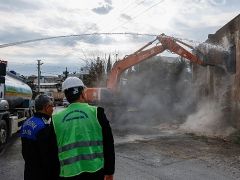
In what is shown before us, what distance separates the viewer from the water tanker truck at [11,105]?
1348 centimetres

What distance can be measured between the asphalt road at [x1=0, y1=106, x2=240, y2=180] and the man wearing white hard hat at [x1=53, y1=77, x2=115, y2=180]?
495cm

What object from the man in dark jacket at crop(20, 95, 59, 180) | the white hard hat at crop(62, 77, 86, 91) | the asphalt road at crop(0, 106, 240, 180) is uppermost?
the white hard hat at crop(62, 77, 86, 91)

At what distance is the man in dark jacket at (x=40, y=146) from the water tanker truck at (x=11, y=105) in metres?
7.92

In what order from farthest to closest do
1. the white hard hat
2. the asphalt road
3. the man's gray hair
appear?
the asphalt road, the man's gray hair, the white hard hat

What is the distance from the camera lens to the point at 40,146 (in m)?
4.62

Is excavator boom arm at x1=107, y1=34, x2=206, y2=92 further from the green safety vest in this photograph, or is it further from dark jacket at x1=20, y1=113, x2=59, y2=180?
the green safety vest

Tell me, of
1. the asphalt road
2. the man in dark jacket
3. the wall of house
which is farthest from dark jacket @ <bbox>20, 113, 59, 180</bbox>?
the wall of house

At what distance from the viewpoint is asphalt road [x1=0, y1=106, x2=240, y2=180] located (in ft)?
31.4

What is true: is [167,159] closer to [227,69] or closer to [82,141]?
[82,141]

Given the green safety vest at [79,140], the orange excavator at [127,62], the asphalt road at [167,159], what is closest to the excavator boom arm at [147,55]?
the orange excavator at [127,62]

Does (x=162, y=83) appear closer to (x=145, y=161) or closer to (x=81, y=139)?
(x=145, y=161)

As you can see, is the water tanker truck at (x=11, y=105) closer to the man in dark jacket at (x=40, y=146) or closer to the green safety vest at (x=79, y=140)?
the man in dark jacket at (x=40, y=146)

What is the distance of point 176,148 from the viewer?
44.5 feet

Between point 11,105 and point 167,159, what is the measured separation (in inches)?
291
